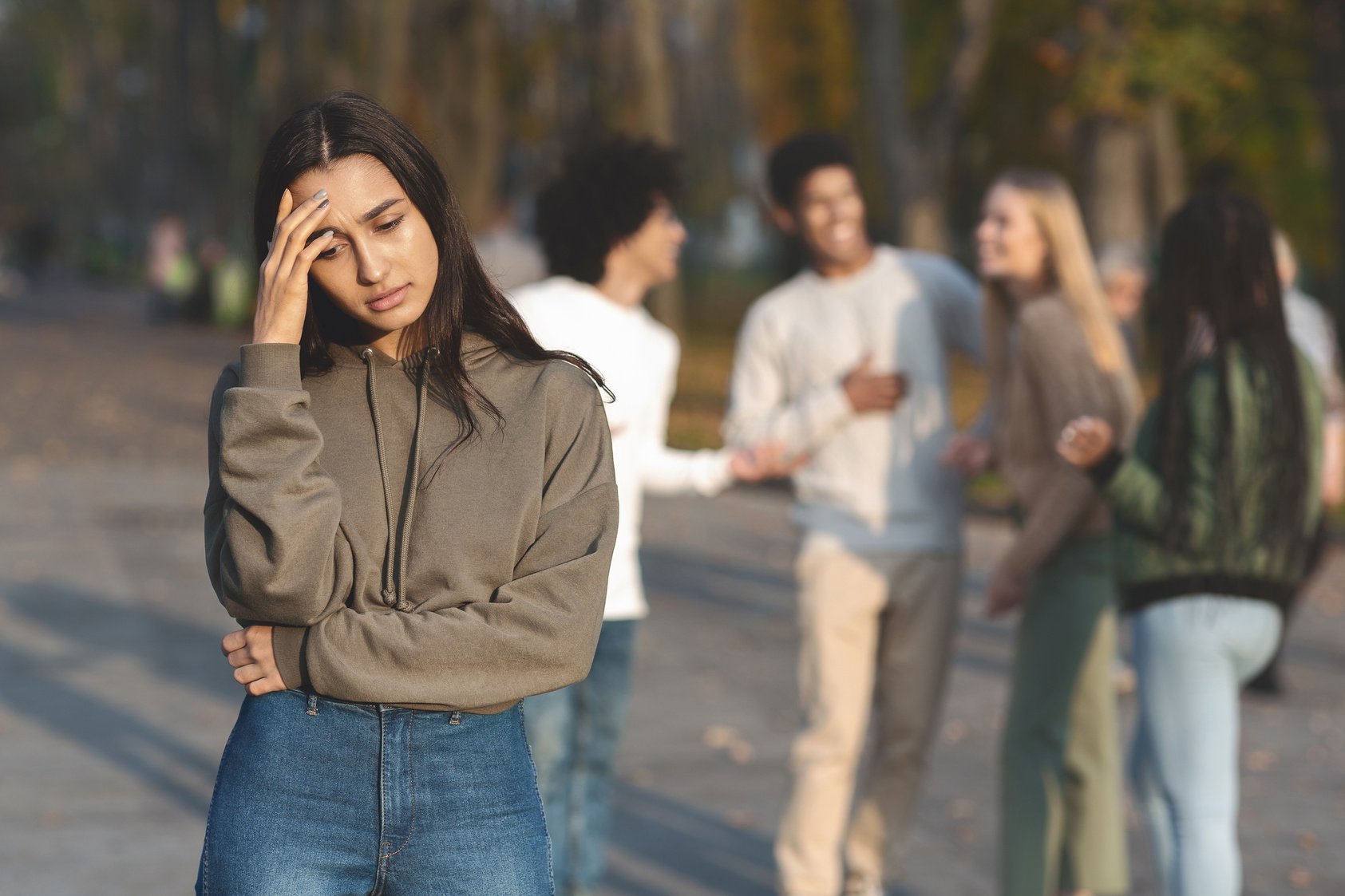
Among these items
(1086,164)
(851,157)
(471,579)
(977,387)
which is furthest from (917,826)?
(977,387)

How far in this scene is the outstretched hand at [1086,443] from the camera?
13.8 feet

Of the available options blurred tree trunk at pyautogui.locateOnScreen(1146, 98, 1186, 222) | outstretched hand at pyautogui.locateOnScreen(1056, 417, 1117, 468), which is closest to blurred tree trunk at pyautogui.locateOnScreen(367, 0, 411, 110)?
blurred tree trunk at pyautogui.locateOnScreen(1146, 98, 1186, 222)

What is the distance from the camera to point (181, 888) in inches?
214

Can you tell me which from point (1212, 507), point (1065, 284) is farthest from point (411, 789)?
point (1065, 284)

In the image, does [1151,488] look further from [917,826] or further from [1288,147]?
[1288,147]

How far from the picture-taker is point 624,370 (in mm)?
4609

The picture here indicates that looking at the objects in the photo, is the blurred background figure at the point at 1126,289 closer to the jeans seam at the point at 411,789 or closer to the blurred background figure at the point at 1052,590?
the blurred background figure at the point at 1052,590

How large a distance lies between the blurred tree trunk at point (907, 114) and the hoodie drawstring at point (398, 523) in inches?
590

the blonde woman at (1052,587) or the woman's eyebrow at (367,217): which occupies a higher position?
the woman's eyebrow at (367,217)

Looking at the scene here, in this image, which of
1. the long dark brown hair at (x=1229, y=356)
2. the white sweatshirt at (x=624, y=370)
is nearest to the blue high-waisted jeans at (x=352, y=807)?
the white sweatshirt at (x=624, y=370)

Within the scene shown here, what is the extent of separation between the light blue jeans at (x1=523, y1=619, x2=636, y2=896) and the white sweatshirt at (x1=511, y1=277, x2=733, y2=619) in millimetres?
140

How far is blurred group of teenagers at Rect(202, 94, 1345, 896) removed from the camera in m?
4.11

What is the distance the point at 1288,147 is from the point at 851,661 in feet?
80.6

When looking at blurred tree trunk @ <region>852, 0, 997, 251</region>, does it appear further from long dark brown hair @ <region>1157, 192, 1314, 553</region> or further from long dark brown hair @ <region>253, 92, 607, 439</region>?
long dark brown hair @ <region>253, 92, 607, 439</region>
